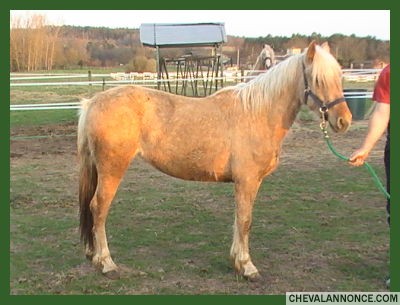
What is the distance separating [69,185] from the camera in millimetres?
6719

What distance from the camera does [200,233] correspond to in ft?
15.8

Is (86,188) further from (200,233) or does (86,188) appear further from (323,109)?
(323,109)

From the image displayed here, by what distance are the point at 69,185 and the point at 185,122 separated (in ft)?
11.3

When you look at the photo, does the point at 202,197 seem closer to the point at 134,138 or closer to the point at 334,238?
the point at 334,238

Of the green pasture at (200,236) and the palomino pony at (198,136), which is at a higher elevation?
the palomino pony at (198,136)

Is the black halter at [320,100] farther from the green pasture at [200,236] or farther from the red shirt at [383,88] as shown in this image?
the green pasture at [200,236]

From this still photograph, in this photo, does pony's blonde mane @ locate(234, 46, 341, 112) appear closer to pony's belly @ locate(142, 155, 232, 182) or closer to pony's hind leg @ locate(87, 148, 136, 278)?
pony's belly @ locate(142, 155, 232, 182)

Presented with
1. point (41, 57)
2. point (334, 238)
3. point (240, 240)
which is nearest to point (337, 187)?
point (334, 238)

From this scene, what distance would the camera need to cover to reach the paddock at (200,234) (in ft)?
12.3

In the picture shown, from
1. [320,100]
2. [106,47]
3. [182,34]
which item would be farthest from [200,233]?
[106,47]

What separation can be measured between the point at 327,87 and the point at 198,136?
1.14m

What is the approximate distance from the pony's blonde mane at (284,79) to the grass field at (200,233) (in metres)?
0.62

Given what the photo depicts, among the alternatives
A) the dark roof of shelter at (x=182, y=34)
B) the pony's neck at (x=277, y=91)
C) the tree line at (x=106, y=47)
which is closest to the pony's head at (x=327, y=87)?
the pony's neck at (x=277, y=91)

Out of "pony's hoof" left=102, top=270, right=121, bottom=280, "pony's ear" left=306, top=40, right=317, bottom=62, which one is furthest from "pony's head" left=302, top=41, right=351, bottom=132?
"pony's hoof" left=102, top=270, right=121, bottom=280
